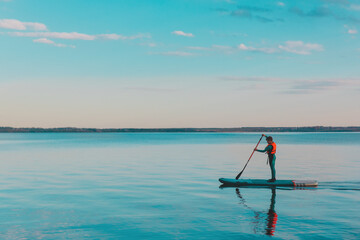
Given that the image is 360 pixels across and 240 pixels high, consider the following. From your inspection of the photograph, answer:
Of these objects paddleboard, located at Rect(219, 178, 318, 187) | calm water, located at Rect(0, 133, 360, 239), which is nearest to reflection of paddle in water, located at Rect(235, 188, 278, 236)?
calm water, located at Rect(0, 133, 360, 239)

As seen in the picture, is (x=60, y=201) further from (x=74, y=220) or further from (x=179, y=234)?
(x=179, y=234)

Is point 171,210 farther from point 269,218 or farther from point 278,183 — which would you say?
point 278,183

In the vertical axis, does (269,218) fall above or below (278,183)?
below

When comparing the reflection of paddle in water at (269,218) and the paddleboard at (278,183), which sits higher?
the paddleboard at (278,183)

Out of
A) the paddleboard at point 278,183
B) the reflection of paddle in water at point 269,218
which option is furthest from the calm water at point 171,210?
the paddleboard at point 278,183

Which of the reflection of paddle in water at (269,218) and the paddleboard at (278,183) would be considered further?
the paddleboard at (278,183)

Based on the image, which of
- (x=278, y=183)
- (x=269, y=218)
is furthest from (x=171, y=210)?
(x=278, y=183)

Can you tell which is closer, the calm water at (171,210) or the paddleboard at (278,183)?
the calm water at (171,210)

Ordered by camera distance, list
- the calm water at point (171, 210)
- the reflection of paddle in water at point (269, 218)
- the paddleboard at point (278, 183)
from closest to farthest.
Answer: the calm water at point (171, 210) → the reflection of paddle in water at point (269, 218) → the paddleboard at point (278, 183)

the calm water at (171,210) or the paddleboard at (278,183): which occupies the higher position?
the paddleboard at (278,183)

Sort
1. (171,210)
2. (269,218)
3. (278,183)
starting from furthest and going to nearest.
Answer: (278,183) → (171,210) → (269,218)

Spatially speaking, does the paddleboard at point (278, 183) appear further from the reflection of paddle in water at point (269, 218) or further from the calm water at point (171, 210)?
the reflection of paddle in water at point (269, 218)

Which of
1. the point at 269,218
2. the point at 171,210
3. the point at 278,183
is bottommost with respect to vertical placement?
the point at 171,210

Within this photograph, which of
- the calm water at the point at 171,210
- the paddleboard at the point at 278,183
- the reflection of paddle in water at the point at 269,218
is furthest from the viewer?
the paddleboard at the point at 278,183
